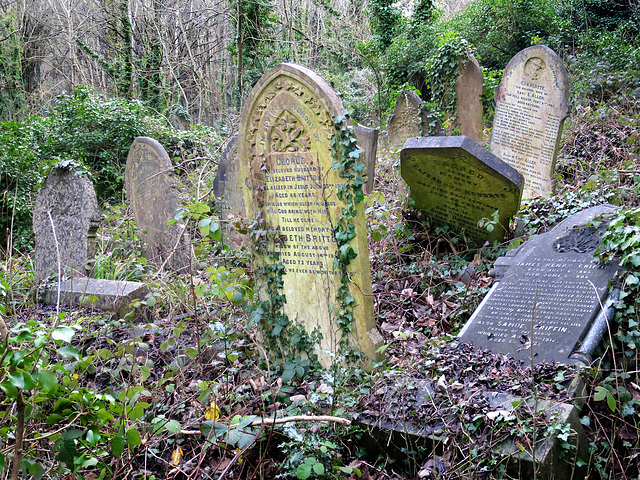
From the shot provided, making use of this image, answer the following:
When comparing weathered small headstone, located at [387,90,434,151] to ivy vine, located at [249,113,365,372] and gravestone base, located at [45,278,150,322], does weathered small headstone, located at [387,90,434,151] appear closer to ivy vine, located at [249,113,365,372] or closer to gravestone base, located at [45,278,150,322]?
ivy vine, located at [249,113,365,372]

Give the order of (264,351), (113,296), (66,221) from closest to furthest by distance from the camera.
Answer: (264,351) < (113,296) < (66,221)

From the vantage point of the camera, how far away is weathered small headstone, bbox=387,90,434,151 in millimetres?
7453

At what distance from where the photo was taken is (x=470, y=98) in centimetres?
789

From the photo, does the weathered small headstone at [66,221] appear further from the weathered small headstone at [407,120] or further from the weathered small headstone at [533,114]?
the weathered small headstone at [533,114]

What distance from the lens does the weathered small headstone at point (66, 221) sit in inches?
224

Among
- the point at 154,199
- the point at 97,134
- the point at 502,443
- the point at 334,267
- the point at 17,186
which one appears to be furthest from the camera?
the point at 97,134

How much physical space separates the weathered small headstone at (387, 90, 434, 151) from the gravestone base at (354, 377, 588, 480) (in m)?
5.35

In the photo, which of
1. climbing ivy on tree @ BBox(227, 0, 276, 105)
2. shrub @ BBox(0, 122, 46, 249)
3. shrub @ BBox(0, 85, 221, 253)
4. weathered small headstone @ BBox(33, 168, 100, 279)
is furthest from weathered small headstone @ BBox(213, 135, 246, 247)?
climbing ivy on tree @ BBox(227, 0, 276, 105)

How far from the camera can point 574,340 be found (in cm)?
302

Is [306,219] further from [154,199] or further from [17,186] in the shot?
[17,186]

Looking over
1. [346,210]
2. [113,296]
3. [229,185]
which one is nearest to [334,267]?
[346,210]

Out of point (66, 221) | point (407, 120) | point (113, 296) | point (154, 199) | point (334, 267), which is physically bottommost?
point (113, 296)

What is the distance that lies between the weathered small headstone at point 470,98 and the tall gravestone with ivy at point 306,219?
5.08 metres

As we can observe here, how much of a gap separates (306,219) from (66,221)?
12.0 ft
